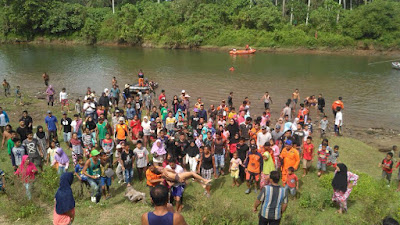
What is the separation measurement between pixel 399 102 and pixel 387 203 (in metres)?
15.8

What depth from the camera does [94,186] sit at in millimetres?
8141

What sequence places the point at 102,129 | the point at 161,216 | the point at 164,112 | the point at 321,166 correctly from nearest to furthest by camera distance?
1. the point at 161,216
2. the point at 321,166
3. the point at 102,129
4. the point at 164,112

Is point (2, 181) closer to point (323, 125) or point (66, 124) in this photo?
point (66, 124)

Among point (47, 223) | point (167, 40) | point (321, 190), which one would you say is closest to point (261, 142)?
point (321, 190)

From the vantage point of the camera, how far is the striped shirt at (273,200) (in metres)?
5.52

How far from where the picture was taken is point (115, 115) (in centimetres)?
1187

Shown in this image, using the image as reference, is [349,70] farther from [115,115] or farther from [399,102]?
[115,115]

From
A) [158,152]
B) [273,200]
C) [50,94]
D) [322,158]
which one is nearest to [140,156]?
[158,152]

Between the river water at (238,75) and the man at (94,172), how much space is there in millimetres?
11998

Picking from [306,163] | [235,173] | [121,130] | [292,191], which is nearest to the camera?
[292,191]

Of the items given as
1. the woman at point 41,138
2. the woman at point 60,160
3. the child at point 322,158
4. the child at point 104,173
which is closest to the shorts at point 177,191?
the child at point 104,173

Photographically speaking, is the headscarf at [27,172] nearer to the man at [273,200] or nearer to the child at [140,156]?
the child at [140,156]

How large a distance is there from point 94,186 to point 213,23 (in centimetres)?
4834

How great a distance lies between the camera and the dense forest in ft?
157
